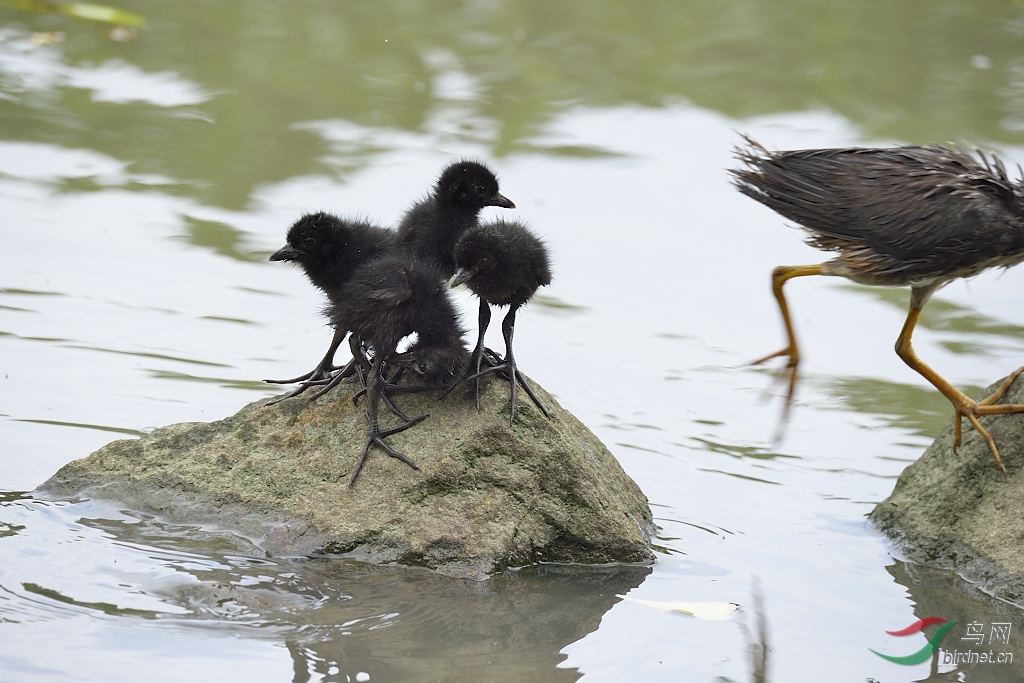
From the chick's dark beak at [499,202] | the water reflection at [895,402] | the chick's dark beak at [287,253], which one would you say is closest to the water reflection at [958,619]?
the water reflection at [895,402]

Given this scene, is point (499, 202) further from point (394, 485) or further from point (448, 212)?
point (394, 485)

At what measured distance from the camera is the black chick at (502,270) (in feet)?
16.8

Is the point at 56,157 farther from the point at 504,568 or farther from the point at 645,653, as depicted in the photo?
the point at 645,653

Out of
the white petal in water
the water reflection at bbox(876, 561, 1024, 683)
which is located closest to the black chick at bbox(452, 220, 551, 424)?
the white petal in water

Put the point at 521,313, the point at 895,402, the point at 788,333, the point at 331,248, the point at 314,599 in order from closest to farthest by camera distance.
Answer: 1. the point at 314,599
2. the point at 331,248
3. the point at 788,333
4. the point at 895,402
5. the point at 521,313

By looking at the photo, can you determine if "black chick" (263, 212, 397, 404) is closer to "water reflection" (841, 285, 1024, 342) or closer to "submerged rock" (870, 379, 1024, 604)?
"submerged rock" (870, 379, 1024, 604)

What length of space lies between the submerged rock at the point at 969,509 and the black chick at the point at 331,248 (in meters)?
2.83

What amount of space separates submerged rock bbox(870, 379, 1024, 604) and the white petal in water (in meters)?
1.28

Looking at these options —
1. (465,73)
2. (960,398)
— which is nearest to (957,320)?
(960,398)

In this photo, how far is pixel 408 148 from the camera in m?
10.5

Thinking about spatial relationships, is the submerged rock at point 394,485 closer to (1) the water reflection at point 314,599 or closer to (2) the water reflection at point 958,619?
(1) the water reflection at point 314,599

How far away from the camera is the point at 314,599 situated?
4.54 metres

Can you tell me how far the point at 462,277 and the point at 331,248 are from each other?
0.63m

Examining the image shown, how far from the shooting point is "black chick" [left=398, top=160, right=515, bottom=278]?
557cm
